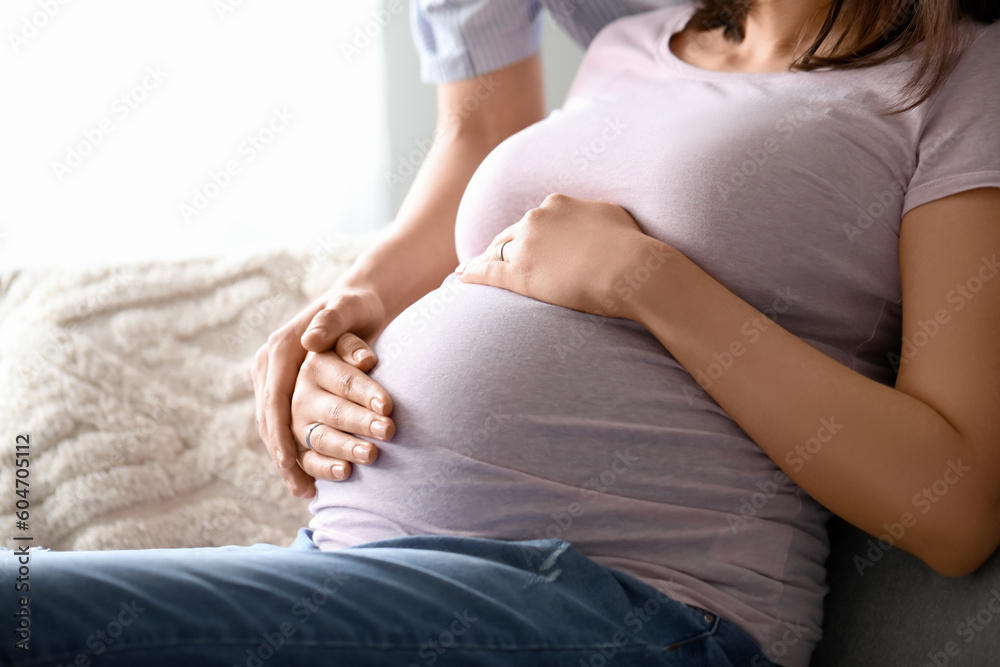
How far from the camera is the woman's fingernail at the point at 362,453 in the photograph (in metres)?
0.69

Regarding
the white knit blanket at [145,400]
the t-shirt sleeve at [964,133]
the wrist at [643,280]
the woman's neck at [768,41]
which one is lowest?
the white knit blanket at [145,400]

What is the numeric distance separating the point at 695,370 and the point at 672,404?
1.4 inches

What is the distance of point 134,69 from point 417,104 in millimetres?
592

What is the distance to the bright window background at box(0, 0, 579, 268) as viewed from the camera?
4.78 ft

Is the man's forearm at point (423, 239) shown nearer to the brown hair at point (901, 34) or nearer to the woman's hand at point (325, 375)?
the woman's hand at point (325, 375)

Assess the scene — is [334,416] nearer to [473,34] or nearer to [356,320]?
[356,320]

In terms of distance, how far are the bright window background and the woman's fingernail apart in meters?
0.87

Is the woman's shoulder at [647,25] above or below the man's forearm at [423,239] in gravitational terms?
above

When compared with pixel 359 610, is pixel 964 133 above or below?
above

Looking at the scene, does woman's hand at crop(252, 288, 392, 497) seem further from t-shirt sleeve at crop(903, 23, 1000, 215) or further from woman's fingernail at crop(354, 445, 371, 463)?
t-shirt sleeve at crop(903, 23, 1000, 215)

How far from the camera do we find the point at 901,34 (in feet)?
2.55

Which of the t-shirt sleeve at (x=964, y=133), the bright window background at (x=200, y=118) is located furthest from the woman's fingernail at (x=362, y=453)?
the bright window background at (x=200, y=118)

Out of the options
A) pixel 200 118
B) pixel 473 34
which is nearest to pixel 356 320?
pixel 473 34

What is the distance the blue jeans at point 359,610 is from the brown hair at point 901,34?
1.70ft
